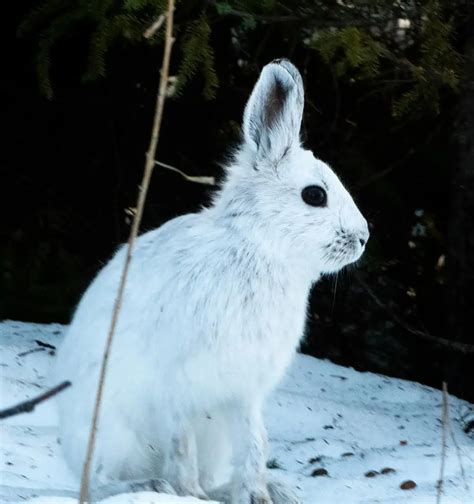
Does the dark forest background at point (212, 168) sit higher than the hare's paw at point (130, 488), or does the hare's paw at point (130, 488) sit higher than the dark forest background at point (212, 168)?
the dark forest background at point (212, 168)

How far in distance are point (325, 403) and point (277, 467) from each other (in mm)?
735

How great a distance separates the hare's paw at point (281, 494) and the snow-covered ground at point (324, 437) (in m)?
0.25

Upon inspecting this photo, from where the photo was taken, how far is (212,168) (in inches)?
221

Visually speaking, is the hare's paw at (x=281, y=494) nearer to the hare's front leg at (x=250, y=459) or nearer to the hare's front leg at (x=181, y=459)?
the hare's front leg at (x=250, y=459)

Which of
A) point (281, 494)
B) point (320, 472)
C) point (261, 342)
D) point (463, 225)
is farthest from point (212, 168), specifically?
point (261, 342)

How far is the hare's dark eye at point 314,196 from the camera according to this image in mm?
3047

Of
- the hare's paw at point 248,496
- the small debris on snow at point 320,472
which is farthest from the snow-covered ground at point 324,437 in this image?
the hare's paw at point 248,496

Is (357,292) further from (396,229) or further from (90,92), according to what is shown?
(90,92)

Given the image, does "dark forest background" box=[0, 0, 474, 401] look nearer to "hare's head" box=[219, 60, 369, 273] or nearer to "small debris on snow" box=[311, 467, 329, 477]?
"small debris on snow" box=[311, 467, 329, 477]

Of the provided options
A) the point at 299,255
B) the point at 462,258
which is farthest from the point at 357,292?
the point at 299,255

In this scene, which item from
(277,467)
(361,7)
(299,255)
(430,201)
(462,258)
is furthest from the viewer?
(430,201)

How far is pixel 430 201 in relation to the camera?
18.0ft

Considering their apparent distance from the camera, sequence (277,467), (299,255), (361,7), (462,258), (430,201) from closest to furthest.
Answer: (299,255) < (277,467) < (361,7) < (462,258) < (430,201)

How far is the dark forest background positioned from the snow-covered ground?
1.38ft
